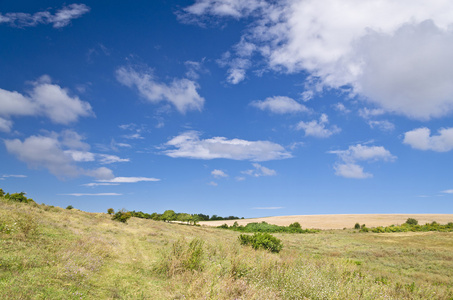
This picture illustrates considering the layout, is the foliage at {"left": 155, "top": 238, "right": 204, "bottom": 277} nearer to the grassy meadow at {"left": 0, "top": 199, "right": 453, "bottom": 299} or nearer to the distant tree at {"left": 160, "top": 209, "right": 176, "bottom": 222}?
the grassy meadow at {"left": 0, "top": 199, "right": 453, "bottom": 299}

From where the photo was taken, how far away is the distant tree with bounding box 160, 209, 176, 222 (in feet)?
208

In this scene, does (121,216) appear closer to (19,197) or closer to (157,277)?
(19,197)

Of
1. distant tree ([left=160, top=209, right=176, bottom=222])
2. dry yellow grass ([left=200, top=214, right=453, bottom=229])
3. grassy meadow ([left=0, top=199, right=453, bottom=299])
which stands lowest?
dry yellow grass ([left=200, top=214, right=453, bottom=229])

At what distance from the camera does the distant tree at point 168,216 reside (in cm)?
6334

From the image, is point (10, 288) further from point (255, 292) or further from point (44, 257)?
point (255, 292)


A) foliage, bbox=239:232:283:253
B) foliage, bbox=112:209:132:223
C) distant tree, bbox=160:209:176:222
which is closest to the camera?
foliage, bbox=239:232:283:253

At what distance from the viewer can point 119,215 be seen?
37.6 metres

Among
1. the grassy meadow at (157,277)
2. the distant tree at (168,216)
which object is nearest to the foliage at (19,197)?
the grassy meadow at (157,277)

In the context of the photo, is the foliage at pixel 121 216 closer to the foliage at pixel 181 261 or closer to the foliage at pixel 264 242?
the foliage at pixel 264 242

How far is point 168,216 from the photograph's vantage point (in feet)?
209

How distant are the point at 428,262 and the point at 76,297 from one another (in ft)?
92.9

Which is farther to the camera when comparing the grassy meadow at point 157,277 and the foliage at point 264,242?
the foliage at point 264,242

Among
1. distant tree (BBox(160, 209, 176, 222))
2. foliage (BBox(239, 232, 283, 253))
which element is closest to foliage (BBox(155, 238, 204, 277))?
foliage (BBox(239, 232, 283, 253))

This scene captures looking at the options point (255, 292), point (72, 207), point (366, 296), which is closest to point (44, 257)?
point (255, 292)
